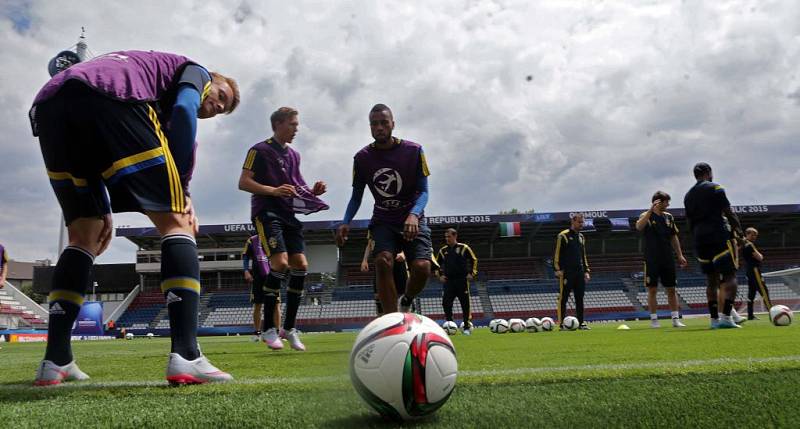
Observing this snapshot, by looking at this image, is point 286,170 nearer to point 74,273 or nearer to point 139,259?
point 74,273

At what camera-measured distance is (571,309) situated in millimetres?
31922

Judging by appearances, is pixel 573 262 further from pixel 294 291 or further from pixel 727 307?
pixel 294 291

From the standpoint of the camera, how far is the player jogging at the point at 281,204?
5.74m

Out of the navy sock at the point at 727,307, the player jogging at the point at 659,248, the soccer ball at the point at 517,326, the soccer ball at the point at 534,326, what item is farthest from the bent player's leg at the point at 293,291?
the soccer ball at the point at 534,326

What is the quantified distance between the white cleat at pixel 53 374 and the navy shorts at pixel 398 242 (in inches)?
103

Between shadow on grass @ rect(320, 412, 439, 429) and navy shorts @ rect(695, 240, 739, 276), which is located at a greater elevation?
navy shorts @ rect(695, 240, 739, 276)

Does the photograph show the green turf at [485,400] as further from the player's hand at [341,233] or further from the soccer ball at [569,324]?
the soccer ball at [569,324]

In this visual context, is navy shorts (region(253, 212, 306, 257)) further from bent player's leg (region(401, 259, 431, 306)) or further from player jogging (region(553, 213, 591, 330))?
player jogging (region(553, 213, 591, 330))

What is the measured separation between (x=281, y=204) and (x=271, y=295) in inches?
47.7

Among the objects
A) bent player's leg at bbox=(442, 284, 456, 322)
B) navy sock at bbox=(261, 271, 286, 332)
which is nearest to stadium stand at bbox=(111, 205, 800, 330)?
bent player's leg at bbox=(442, 284, 456, 322)

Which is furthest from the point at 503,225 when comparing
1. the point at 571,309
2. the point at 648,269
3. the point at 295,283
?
the point at 295,283

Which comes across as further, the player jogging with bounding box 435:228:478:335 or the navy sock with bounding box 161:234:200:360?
the player jogging with bounding box 435:228:478:335

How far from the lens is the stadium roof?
112ft

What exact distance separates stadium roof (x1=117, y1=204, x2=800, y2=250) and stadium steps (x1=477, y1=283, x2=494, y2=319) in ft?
12.9
